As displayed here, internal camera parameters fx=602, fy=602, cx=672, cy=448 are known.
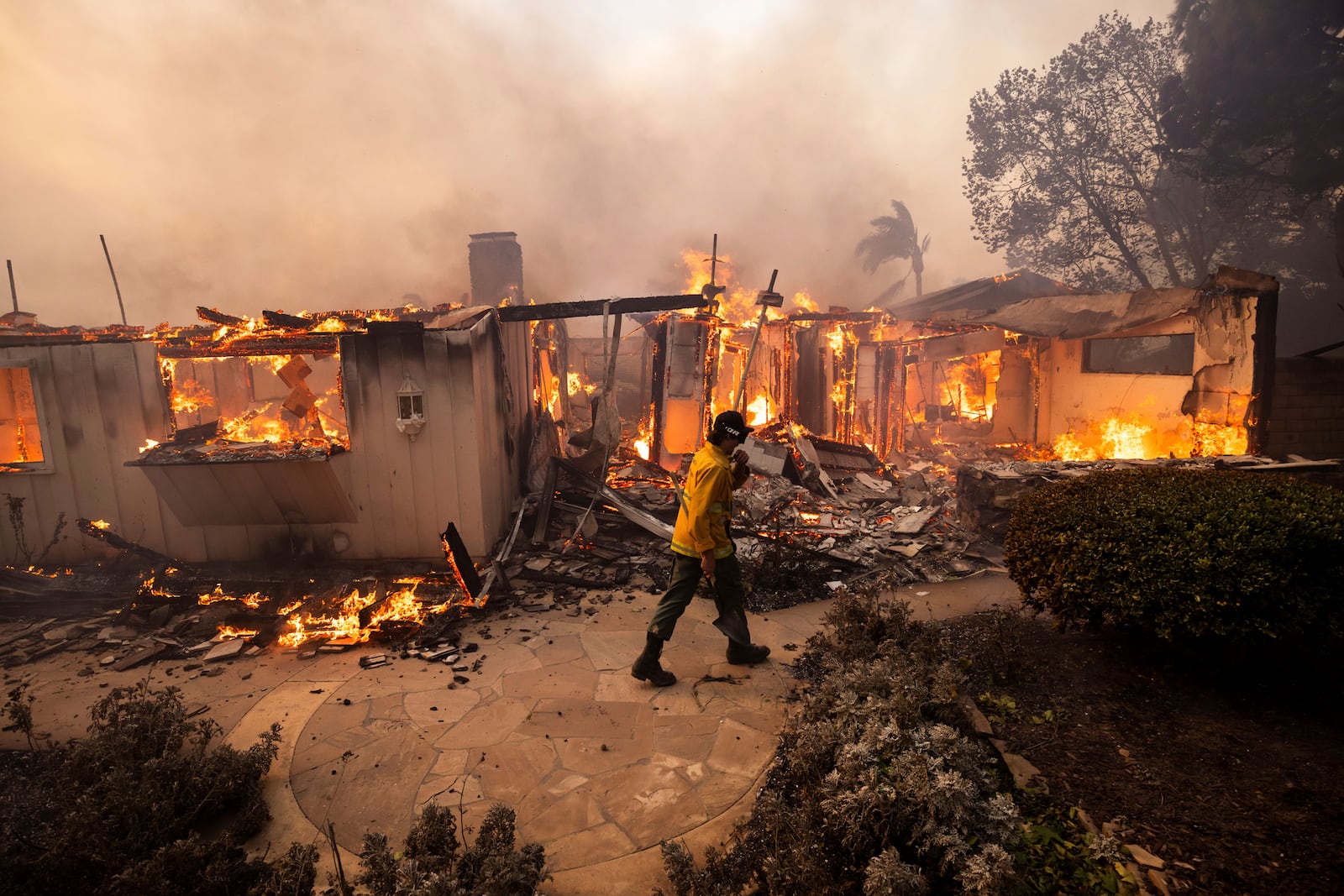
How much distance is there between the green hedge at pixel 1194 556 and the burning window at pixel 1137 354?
991 centimetres

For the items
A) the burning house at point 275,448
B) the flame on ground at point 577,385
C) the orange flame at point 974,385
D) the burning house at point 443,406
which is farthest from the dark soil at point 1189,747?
the flame on ground at point 577,385

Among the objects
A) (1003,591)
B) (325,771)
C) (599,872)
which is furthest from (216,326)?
(1003,591)

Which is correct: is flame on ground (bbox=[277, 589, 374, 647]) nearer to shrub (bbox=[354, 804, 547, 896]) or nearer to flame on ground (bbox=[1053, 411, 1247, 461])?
shrub (bbox=[354, 804, 547, 896])

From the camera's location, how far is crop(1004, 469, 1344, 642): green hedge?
3.63 m

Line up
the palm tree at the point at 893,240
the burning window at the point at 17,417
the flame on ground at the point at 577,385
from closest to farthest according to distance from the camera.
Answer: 1. the burning window at the point at 17,417
2. the flame on ground at the point at 577,385
3. the palm tree at the point at 893,240

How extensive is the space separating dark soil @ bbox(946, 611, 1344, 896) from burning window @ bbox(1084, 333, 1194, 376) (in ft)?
34.3

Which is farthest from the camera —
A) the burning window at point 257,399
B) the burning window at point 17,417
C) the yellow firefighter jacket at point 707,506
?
the burning window at point 17,417

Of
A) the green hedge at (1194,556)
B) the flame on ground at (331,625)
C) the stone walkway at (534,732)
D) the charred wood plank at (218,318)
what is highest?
the charred wood plank at (218,318)

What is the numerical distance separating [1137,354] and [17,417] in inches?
1264

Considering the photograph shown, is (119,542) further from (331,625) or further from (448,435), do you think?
(448,435)

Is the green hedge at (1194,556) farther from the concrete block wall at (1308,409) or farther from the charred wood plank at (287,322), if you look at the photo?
the concrete block wall at (1308,409)

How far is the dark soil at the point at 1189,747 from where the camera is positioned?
9.01 ft

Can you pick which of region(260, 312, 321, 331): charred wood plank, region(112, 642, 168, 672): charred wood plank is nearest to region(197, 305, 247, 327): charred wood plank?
region(260, 312, 321, 331): charred wood plank

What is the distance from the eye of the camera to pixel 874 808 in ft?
9.73
